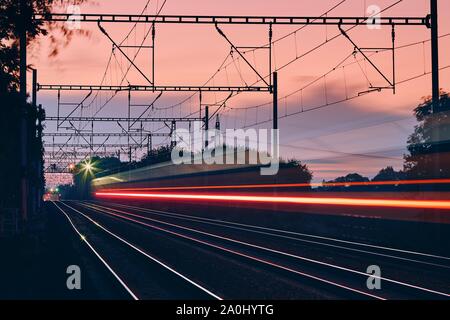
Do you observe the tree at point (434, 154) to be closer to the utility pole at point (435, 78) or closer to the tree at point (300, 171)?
the utility pole at point (435, 78)

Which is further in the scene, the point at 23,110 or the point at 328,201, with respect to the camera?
the point at 23,110

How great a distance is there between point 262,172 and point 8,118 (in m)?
11.8

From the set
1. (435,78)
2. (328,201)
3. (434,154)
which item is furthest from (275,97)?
(434,154)

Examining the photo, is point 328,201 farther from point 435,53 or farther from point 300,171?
point 435,53

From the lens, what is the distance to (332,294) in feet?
47.4

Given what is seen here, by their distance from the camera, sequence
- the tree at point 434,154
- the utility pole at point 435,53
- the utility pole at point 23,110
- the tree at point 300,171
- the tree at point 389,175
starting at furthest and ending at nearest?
the tree at point 300,171 < the utility pole at point 23,110 < the utility pole at point 435,53 < the tree at point 389,175 < the tree at point 434,154

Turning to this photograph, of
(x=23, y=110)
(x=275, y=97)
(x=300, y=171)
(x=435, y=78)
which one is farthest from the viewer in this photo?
(x=275, y=97)

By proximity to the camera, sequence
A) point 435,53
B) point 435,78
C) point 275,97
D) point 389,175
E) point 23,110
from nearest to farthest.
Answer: point 389,175 → point 435,78 → point 435,53 → point 23,110 → point 275,97

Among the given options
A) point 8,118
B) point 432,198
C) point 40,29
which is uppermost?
point 40,29

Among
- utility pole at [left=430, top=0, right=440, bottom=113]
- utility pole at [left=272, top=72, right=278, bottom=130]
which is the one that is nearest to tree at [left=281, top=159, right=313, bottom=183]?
utility pole at [left=272, top=72, right=278, bottom=130]

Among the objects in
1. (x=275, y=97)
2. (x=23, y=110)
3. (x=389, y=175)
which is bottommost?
(x=389, y=175)

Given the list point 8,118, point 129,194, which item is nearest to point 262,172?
point 8,118

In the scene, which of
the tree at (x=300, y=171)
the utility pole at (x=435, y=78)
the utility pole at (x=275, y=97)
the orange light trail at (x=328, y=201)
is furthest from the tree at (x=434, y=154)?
the utility pole at (x=275, y=97)
